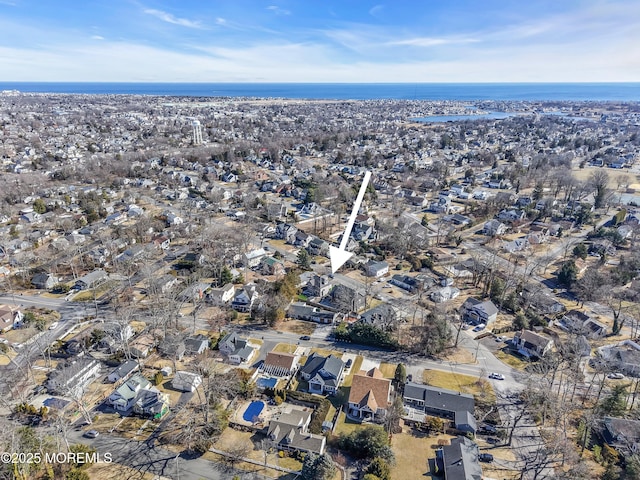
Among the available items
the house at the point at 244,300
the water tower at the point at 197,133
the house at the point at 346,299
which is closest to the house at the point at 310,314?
the house at the point at 346,299

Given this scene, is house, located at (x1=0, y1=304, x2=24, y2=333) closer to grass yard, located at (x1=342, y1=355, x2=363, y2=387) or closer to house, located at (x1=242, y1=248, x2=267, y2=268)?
house, located at (x1=242, y1=248, x2=267, y2=268)

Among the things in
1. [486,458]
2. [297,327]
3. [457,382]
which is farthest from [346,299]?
[486,458]

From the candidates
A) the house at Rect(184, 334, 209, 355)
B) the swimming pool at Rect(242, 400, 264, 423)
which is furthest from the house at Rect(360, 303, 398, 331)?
the house at Rect(184, 334, 209, 355)

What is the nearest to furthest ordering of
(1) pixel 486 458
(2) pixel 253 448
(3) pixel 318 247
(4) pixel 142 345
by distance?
(1) pixel 486 458 < (2) pixel 253 448 < (4) pixel 142 345 < (3) pixel 318 247

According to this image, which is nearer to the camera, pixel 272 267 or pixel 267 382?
pixel 267 382

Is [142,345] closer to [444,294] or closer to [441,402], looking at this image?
[441,402]

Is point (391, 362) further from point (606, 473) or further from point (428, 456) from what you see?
point (606, 473)

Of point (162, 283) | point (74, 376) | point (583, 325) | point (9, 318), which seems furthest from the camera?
point (162, 283)
